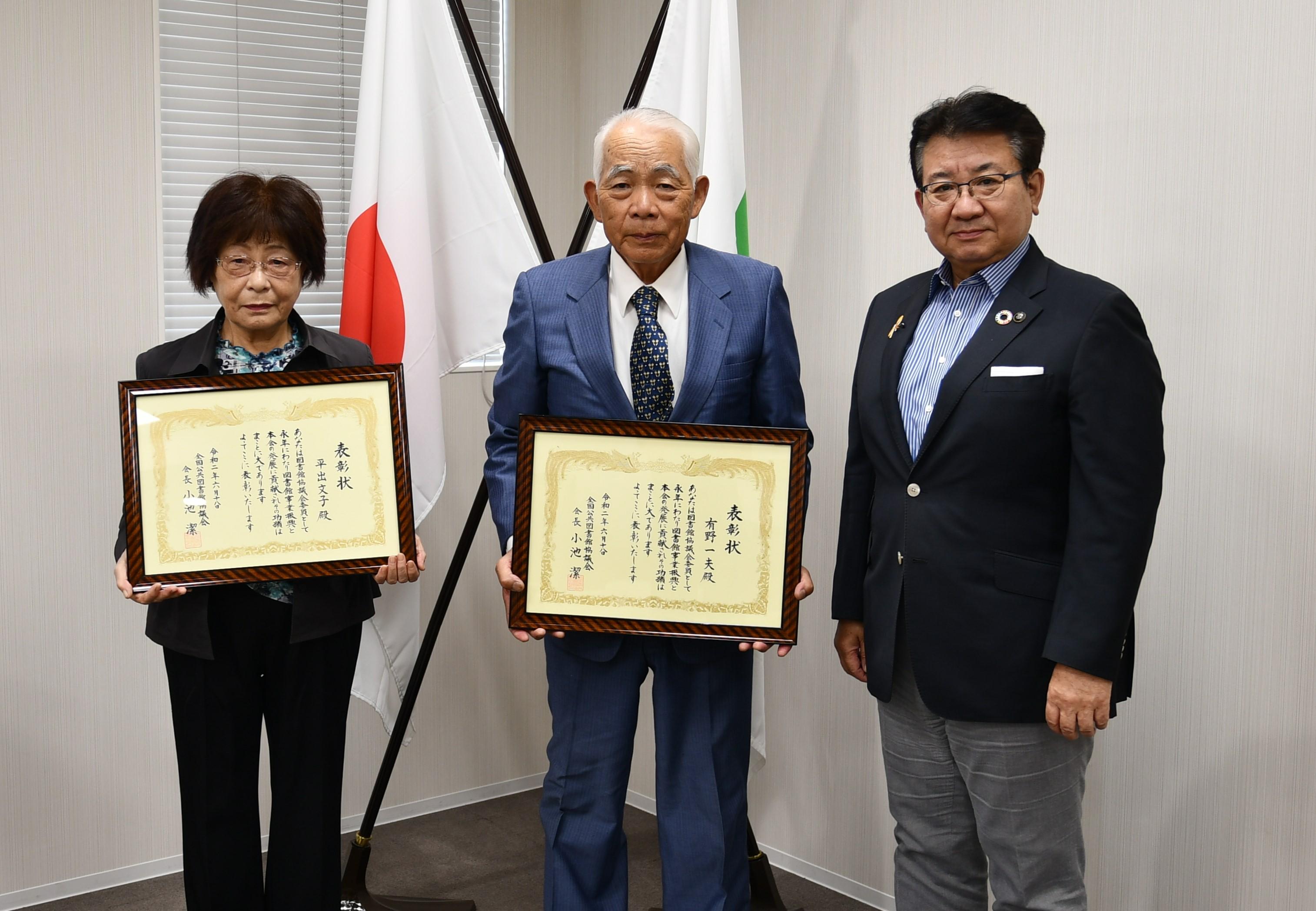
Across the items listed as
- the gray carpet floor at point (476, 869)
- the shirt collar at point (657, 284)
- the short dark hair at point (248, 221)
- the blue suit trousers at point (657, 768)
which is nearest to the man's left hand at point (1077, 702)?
the blue suit trousers at point (657, 768)

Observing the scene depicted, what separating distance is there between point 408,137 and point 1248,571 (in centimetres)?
198

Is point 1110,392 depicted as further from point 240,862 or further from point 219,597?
point 240,862

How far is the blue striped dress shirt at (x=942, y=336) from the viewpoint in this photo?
1729 mm

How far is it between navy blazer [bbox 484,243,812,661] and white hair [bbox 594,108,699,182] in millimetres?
144

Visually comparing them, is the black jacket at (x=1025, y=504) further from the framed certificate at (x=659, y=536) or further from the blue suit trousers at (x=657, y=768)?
the blue suit trousers at (x=657, y=768)

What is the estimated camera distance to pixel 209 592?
194 centimetres

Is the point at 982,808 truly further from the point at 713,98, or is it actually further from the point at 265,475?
the point at 713,98

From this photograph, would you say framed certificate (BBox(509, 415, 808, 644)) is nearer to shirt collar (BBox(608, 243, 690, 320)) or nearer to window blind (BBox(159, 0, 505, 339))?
shirt collar (BBox(608, 243, 690, 320))

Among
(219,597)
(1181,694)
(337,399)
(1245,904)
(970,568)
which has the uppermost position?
(337,399)

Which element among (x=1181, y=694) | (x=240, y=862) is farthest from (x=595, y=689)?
(x=1181, y=694)

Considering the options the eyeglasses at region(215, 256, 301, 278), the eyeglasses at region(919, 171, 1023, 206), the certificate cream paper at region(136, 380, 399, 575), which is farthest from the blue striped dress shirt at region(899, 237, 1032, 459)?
the eyeglasses at region(215, 256, 301, 278)

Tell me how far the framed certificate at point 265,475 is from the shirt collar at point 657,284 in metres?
0.41

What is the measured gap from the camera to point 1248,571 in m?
2.08

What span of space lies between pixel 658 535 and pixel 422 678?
→ 1.17 metres
